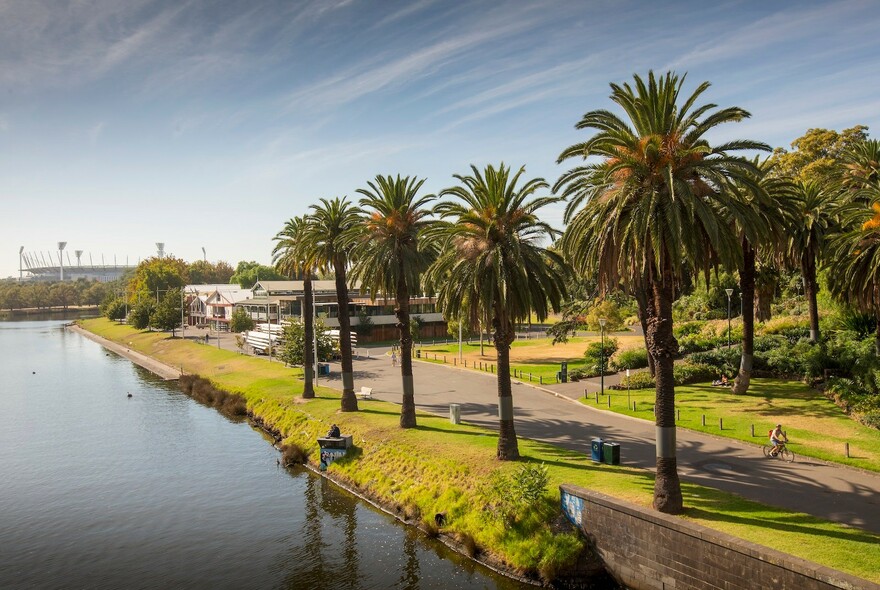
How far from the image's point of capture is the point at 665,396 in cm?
2156

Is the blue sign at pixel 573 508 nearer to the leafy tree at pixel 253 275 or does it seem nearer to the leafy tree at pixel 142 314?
the leafy tree at pixel 142 314

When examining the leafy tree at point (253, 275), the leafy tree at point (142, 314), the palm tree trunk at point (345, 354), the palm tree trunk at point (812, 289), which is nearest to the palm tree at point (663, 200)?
the palm tree trunk at point (345, 354)

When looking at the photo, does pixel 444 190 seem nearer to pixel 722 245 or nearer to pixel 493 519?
pixel 722 245

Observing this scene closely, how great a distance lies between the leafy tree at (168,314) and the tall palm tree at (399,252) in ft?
273

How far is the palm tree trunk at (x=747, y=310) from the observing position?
37.2 m

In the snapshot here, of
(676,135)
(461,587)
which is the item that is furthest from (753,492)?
(676,135)

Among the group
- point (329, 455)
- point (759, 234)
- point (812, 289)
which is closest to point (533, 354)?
point (812, 289)

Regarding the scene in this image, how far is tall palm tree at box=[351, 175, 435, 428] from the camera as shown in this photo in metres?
34.4

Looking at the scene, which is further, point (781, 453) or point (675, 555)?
point (781, 453)

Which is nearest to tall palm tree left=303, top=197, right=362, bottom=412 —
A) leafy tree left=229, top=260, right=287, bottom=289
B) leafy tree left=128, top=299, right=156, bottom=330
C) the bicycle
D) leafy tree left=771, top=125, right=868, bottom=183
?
the bicycle

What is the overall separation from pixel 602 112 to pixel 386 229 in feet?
50.3

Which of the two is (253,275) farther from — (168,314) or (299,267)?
(299,267)

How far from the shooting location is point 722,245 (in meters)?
21.7

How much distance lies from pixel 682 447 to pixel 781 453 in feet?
13.9
